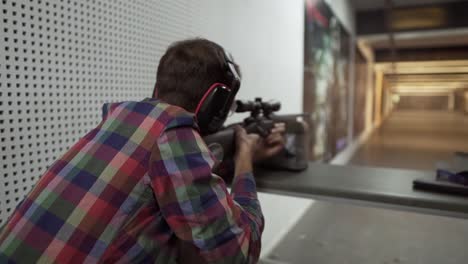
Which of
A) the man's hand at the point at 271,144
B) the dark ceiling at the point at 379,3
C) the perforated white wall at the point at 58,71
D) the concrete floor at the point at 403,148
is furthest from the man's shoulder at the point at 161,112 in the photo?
the dark ceiling at the point at 379,3

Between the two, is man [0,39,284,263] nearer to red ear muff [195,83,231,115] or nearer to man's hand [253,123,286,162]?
red ear muff [195,83,231,115]

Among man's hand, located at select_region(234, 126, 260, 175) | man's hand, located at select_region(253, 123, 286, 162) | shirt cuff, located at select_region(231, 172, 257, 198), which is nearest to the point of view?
shirt cuff, located at select_region(231, 172, 257, 198)

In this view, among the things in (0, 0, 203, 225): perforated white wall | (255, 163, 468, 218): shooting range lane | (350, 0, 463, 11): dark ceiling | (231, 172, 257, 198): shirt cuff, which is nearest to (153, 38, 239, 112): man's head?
(231, 172, 257, 198): shirt cuff

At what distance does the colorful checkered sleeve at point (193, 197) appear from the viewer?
1.94ft

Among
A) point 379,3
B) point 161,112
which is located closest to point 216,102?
point 161,112

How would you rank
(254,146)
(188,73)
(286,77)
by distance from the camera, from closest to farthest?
(188,73) → (254,146) → (286,77)

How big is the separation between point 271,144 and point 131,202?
762 millimetres

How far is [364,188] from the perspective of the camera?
1165mm

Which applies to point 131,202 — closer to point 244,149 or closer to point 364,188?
point 244,149

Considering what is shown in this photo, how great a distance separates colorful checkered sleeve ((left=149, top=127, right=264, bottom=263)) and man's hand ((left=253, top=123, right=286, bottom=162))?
1.94 ft

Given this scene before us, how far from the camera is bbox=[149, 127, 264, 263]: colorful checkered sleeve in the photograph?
1.94 ft

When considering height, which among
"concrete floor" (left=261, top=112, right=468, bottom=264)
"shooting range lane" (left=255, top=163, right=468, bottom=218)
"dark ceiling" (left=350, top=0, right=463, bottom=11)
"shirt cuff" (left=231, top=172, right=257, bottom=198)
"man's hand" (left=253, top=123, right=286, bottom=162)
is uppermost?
"dark ceiling" (left=350, top=0, right=463, bottom=11)

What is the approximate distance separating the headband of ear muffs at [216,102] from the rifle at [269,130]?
0.18 metres

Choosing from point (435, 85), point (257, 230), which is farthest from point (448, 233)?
point (257, 230)
